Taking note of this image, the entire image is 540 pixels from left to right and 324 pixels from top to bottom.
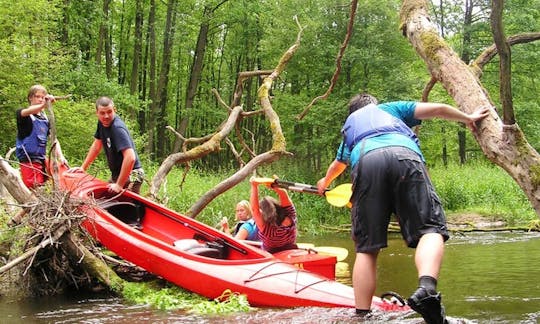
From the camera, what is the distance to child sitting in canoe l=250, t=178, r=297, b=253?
18.8ft

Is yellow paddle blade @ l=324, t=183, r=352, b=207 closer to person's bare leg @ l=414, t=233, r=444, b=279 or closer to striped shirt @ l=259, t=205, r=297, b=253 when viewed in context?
striped shirt @ l=259, t=205, r=297, b=253

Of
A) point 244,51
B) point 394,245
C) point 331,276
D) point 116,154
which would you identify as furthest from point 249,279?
point 244,51

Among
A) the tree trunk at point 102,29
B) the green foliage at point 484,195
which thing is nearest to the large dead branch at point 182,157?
the green foliage at point 484,195

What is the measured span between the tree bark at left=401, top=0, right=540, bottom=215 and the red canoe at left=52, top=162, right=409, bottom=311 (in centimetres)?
122

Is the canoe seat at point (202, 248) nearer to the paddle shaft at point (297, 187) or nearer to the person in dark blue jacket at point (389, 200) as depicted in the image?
the paddle shaft at point (297, 187)

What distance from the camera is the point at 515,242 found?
927 cm

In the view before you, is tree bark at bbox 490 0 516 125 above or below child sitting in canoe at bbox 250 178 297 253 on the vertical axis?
above

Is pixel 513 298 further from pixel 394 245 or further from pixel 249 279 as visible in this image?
pixel 394 245

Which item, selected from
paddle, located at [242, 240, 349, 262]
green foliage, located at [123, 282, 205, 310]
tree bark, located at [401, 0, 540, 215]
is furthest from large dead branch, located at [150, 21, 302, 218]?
tree bark, located at [401, 0, 540, 215]

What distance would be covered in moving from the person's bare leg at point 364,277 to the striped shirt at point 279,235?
2.61 metres

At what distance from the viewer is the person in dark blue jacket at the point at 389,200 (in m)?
2.85

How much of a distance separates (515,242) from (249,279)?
19.5 ft

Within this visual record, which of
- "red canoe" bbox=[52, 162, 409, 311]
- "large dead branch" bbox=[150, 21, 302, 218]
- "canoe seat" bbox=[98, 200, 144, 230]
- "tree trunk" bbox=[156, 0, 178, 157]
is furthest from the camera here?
"tree trunk" bbox=[156, 0, 178, 157]

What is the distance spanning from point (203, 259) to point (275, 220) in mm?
880
